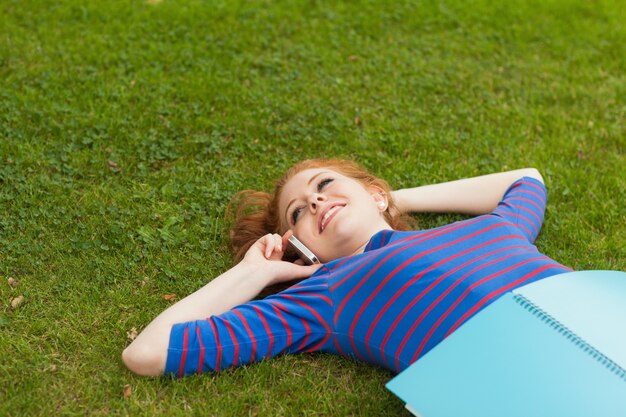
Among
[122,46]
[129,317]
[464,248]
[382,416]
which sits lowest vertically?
[382,416]

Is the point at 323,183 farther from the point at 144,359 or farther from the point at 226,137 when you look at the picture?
the point at 226,137

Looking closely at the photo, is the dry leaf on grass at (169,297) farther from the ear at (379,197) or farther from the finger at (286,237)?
the ear at (379,197)

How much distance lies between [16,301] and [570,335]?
8.48 feet

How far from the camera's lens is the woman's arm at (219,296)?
324cm

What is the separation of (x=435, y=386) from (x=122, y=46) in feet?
13.4

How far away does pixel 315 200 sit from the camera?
3662 mm

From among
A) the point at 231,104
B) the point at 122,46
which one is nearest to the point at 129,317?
the point at 231,104

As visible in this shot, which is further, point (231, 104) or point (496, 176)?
point (231, 104)

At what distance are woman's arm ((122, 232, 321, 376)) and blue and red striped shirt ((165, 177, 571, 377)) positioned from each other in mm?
68

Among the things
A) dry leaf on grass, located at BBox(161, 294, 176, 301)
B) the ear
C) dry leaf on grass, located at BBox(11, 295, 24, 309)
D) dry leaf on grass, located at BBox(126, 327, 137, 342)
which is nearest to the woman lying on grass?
the ear

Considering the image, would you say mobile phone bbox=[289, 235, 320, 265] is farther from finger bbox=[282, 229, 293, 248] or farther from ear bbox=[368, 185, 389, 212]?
ear bbox=[368, 185, 389, 212]

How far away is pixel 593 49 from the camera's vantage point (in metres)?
6.36

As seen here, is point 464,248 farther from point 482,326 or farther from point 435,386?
point 435,386

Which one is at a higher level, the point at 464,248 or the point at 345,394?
the point at 464,248
